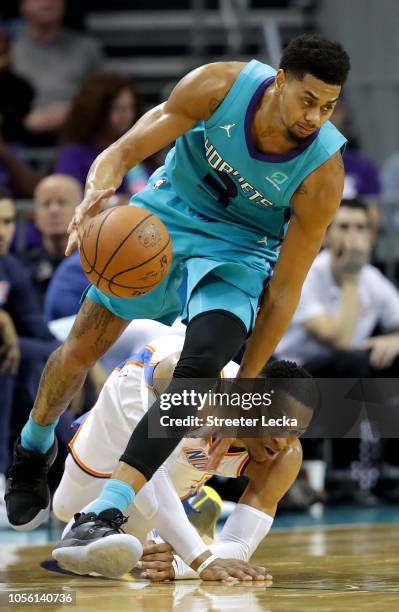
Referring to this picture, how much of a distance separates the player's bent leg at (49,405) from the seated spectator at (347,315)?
285cm

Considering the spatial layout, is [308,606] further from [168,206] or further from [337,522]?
[337,522]

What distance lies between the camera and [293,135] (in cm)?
385

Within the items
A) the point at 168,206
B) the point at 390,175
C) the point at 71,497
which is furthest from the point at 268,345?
the point at 390,175

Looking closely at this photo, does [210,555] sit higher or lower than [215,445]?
lower

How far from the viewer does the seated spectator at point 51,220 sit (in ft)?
23.2

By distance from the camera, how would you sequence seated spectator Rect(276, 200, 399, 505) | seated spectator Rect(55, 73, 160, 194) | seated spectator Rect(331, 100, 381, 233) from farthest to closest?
seated spectator Rect(331, 100, 381, 233)
seated spectator Rect(55, 73, 160, 194)
seated spectator Rect(276, 200, 399, 505)

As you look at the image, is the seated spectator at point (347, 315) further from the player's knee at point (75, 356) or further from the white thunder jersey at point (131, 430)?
the player's knee at point (75, 356)

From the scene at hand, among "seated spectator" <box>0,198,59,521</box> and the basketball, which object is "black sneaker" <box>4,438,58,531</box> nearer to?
the basketball

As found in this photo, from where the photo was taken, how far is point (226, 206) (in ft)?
13.4

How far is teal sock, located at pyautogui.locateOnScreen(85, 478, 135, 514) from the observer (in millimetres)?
3492

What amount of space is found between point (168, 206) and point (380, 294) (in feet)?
11.5

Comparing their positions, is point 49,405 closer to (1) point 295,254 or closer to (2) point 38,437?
(2) point 38,437

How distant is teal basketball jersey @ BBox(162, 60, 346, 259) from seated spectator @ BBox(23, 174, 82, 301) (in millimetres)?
2942

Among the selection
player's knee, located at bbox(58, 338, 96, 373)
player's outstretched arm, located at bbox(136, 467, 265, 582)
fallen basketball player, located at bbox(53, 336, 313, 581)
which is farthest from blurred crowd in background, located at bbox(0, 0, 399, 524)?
player's outstretched arm, located at bbox(136, 467, 265, 582)
